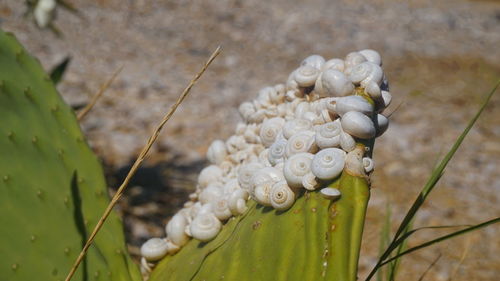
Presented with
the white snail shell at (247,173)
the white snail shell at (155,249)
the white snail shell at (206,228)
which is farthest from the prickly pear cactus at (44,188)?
the white snail shell at (247,173)

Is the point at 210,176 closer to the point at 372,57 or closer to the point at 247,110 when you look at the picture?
the point at 247,110

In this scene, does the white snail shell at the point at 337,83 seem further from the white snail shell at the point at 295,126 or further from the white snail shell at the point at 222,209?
the white snail shell at the point at 222,209

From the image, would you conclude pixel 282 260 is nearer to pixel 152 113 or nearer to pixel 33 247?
pixel 33 247

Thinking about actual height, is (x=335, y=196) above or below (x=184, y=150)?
above

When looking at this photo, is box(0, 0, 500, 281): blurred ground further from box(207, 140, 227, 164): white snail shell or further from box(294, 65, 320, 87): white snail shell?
box(294, 65, 320, 87): white snail shell

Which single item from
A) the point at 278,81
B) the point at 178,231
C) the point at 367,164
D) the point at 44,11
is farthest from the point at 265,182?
the point at 278,81

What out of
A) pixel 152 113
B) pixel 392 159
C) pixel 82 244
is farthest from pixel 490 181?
pixel 82 244
